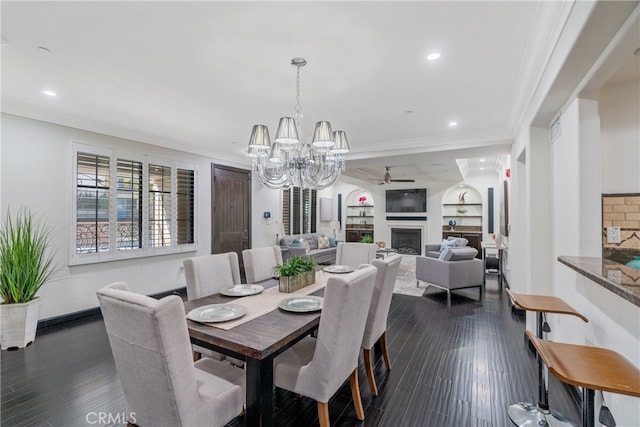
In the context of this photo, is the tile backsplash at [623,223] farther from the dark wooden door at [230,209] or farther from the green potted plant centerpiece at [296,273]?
the dark wooden door at [230,209]

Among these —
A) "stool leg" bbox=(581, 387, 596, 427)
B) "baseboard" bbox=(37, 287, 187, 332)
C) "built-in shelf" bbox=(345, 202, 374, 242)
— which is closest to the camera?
"stool leg" bbox=(581, 387, 596, 427)

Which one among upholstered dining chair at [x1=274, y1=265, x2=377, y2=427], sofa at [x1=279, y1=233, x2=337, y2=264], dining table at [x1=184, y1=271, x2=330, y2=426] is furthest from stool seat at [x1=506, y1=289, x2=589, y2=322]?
sofa at [x1=279, y1=233, x2=337, y2=264]

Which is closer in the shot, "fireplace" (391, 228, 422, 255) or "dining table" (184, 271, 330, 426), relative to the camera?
"dining table" (184, 271, 330, 426)

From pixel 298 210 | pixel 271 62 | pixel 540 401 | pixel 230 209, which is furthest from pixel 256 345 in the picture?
pixel 298 210

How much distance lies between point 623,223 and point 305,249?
5269mm

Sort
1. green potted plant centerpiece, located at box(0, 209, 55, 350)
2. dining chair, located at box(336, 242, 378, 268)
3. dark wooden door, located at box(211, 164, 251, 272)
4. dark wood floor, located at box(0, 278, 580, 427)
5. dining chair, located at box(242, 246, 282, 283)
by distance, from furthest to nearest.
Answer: dark wooden door, located at box(211, 164, 251, 272) → dining chair, located at box(336, 242, 378, 268) → dining chair, located at box(242, 246, 282, 283) → green potted plant centerpiece, located at box(0, 209, 55, 350) → dark wood floor, located at box(0, 278, 580, 427)

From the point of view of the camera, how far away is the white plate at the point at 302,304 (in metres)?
1.99

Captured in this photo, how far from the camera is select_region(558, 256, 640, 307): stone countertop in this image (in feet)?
3.77

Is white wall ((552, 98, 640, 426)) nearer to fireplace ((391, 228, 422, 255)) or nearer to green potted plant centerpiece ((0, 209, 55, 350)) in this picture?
green potted plant centerpiece ((0, 209, 55, 350))

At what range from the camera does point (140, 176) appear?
4.50 metres

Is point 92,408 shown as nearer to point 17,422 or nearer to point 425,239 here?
point 17,422

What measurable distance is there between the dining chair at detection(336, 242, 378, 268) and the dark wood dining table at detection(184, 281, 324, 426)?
6.61ft

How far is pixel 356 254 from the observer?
3.71 metres

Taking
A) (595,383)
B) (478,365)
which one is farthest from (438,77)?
(478,365)
